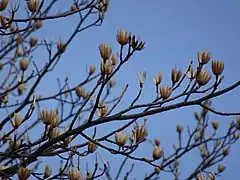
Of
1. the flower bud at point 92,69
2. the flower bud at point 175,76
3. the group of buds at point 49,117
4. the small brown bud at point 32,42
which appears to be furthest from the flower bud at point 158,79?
the small brown bud at point 32,42

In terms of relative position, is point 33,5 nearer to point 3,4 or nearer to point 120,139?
point 3,4

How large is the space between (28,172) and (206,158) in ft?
4.29

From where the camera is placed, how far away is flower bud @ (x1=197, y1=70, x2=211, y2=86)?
29.7 inches

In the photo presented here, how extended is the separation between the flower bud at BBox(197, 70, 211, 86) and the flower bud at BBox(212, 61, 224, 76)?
2cm

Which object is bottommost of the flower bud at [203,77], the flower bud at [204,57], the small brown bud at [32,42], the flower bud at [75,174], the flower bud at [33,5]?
the flower bud at [75,174]

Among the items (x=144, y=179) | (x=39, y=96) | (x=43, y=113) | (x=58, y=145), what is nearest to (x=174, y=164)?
(x=144, y=179)

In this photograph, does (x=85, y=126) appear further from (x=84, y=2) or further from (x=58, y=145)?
(x=84, y=2)

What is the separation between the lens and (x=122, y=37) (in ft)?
2.47

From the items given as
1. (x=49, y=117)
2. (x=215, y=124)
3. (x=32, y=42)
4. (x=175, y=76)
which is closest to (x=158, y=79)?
(x=175, y=76)

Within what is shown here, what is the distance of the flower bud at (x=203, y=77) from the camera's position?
75 centimetres

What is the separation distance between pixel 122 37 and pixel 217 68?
0.22m

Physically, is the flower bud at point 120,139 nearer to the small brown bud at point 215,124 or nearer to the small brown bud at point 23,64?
the small brown bud at point 23,64

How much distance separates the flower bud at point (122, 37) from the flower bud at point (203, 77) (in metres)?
0.18

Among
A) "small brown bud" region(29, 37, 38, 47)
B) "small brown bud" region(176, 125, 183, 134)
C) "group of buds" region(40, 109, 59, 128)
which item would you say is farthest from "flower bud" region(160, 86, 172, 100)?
"small brown bud" region(176, 125, 183, 134)
